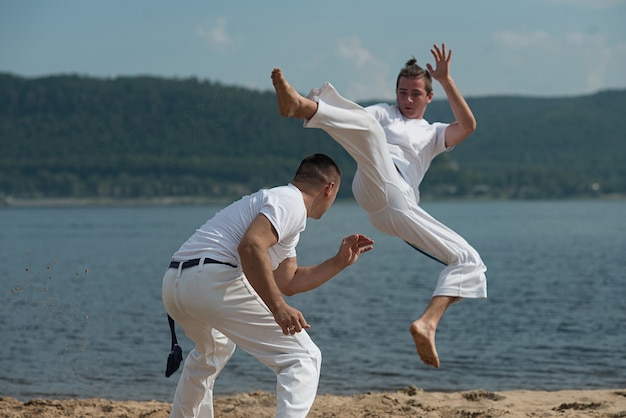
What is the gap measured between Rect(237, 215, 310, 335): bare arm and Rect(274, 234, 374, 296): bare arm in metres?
0.83

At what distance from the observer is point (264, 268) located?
6.19 metres

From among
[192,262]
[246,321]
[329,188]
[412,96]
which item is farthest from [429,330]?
[412,96]

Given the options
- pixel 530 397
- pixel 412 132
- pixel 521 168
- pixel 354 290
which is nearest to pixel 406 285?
pixel 354 290

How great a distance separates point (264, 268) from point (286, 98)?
1209 millimetres

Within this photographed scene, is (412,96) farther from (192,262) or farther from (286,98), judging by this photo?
(192,262)

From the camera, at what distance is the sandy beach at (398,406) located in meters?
9.60

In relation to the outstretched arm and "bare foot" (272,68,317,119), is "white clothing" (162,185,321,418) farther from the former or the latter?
the outstretched arm

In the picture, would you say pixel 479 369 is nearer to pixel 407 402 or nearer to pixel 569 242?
pixel 407 402

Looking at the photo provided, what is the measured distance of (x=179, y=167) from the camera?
13862cm

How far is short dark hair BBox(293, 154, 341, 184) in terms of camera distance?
6707mm

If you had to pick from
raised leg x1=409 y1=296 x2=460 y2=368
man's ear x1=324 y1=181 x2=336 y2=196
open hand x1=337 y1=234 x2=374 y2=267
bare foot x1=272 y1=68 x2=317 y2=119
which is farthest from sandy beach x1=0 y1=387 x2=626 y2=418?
bare foot x1=272 y1=68 x2=317 y2=119

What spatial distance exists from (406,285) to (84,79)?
91671 millimetres

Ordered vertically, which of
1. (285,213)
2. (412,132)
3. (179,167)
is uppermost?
(412,132)

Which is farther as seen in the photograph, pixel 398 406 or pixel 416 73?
pixel 398 406
